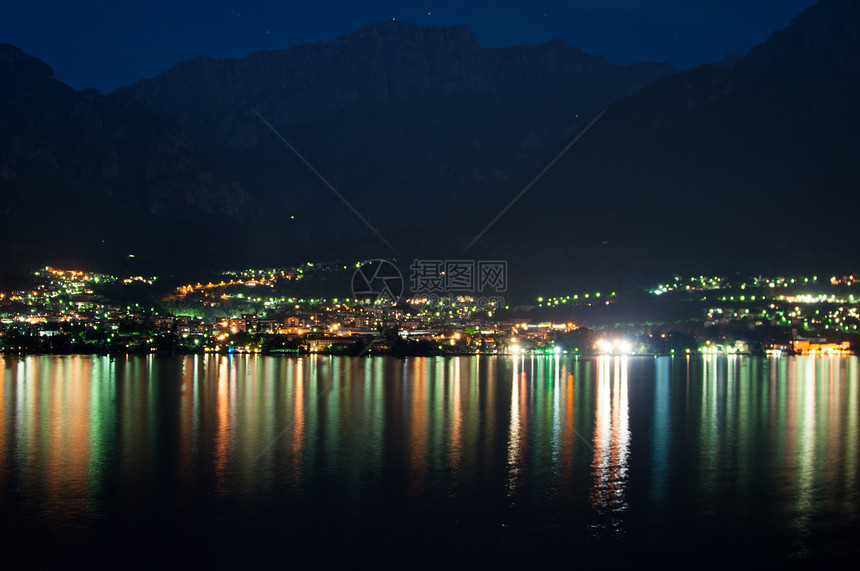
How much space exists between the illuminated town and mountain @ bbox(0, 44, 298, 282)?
430 inches

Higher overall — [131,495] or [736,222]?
[736,222]

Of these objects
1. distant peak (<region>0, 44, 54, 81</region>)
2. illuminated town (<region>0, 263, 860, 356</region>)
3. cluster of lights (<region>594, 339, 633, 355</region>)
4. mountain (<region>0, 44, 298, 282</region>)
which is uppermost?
distant peak (<region>0, 44, 54, 81</region>)

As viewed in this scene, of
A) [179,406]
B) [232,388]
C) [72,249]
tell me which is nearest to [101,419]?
[179,406]

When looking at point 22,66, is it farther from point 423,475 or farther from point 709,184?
point 423,475

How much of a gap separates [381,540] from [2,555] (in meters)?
6.70

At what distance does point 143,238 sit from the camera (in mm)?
110500

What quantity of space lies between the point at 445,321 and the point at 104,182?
57.3 meters

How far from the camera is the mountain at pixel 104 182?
3932 inches

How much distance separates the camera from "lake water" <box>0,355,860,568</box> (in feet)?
54.0

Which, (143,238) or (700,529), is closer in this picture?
(700,529)

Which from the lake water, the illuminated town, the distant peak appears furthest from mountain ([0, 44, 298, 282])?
the lake water

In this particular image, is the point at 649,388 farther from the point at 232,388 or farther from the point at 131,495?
the point at 131,495

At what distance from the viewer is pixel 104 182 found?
374ft

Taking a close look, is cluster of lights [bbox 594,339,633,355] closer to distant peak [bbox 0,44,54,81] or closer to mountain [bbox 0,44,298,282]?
mountain [bbox 0,44,298,282]
